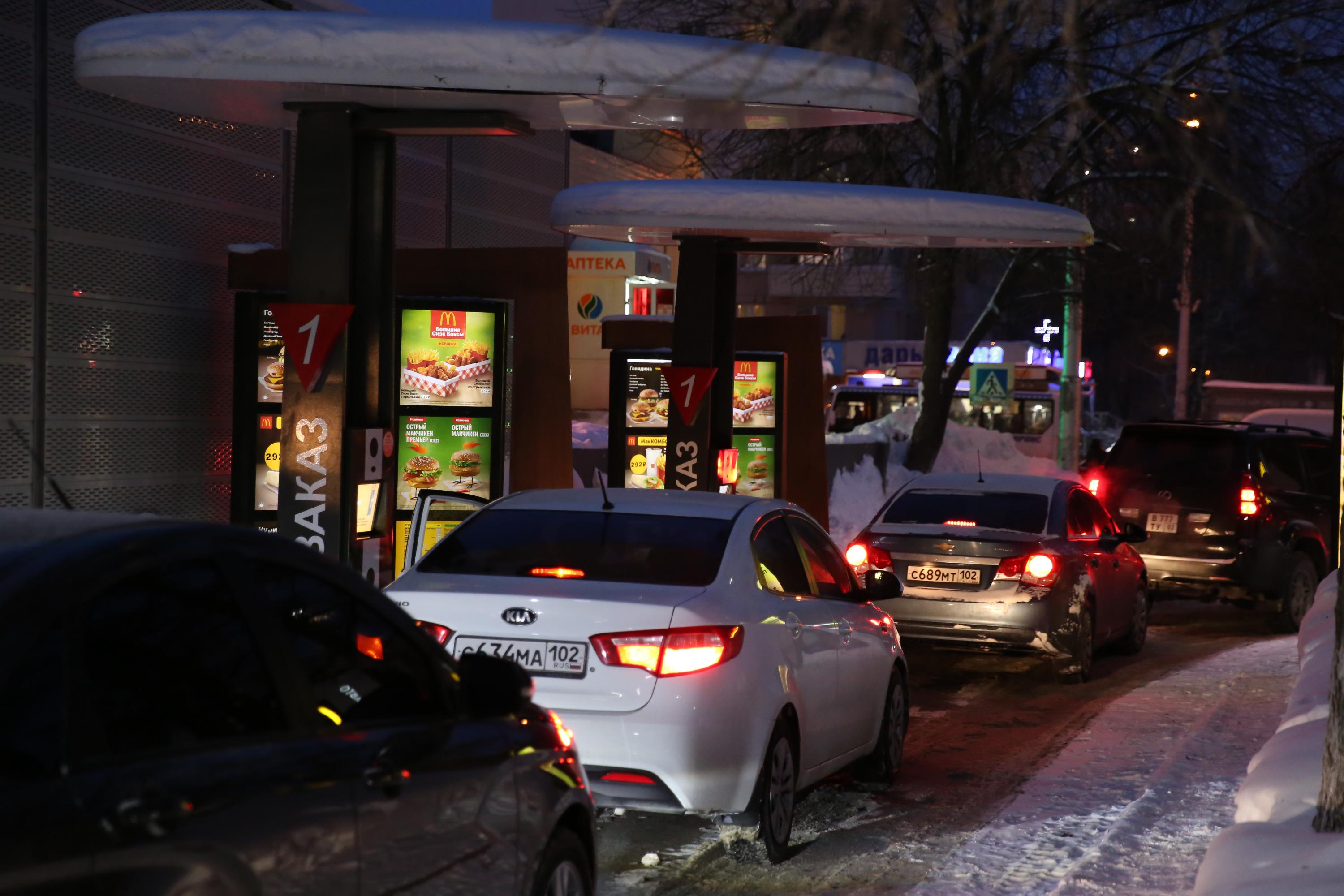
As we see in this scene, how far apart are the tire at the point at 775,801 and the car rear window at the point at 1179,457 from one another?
32.2ft

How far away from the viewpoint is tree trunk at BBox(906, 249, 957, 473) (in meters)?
26.4

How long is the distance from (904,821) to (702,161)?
Answer: 64.5 feet

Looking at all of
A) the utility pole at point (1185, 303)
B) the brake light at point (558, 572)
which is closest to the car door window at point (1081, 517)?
the utility pole at point (1185, 303)

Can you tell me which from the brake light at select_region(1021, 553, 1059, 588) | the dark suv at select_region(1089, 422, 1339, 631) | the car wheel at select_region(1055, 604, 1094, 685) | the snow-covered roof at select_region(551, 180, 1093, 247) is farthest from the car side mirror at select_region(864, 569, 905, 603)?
the dark suv at select_region(1089, 422, 1339, 631)

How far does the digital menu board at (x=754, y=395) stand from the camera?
1814 cm

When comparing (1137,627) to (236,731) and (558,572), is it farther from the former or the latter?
(236,731)

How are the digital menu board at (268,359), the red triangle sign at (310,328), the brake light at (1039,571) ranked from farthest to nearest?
the digital menu board at (268,359) < the brake light at (1039,571) < the red triangle sign at (310,328)

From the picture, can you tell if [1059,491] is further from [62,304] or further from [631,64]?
[62,304]

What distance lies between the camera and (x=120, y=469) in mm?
12492

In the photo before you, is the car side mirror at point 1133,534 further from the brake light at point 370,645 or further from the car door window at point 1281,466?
the brake light at point 370,645

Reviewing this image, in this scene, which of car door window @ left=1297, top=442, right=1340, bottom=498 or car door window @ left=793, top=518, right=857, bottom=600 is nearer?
car door window @ left=793, top=518, right=857, bottom=600

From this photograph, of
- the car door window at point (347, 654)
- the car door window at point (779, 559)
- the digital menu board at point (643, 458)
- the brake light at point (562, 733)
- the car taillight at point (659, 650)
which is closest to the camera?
the car door window at point (347, 654)

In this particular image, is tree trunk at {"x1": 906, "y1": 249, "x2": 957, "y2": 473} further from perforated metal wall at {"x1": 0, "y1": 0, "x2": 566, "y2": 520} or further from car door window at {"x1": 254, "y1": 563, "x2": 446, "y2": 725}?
car door window at {"x1": 254, "y1": 563, "x2": 446, "y2": 725}

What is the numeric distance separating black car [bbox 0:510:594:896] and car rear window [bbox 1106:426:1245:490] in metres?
12.4
